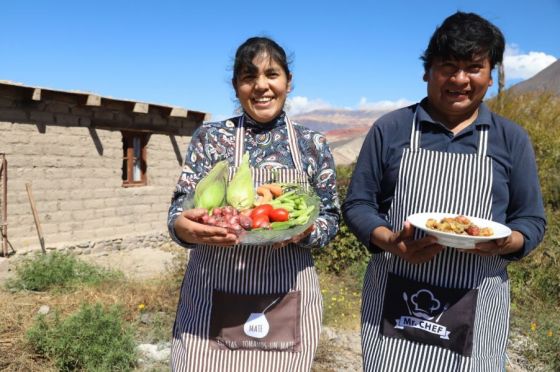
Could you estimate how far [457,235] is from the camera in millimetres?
1531

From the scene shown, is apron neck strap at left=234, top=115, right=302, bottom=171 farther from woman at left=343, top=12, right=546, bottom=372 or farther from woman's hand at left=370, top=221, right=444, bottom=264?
woman's hand at left=370, top=221, right=444, bottom=264

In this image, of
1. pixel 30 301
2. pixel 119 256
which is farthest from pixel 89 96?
pixel 30 301

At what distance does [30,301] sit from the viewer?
→ 541cm

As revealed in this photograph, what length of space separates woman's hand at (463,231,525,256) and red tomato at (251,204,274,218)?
72 centimetres

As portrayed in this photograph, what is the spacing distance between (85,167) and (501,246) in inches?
327

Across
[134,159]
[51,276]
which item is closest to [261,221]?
[51,276]

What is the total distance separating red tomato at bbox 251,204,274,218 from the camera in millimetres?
1767

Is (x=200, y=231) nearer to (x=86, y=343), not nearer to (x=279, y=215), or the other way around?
(x=279, y=215)

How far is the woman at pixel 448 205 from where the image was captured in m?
1.79

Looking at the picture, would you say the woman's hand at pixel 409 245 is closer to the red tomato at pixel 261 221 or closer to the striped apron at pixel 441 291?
the striped apron at pixel 441 291

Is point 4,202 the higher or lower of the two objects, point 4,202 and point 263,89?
the lower

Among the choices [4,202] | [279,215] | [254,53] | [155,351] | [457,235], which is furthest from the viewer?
[4,202]

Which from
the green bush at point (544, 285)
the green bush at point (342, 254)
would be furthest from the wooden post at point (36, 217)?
the green bush at point (544, 285)

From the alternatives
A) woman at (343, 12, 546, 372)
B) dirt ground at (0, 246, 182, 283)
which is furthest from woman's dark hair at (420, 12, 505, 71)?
dirt ground at (0, 246, 182, 283)
